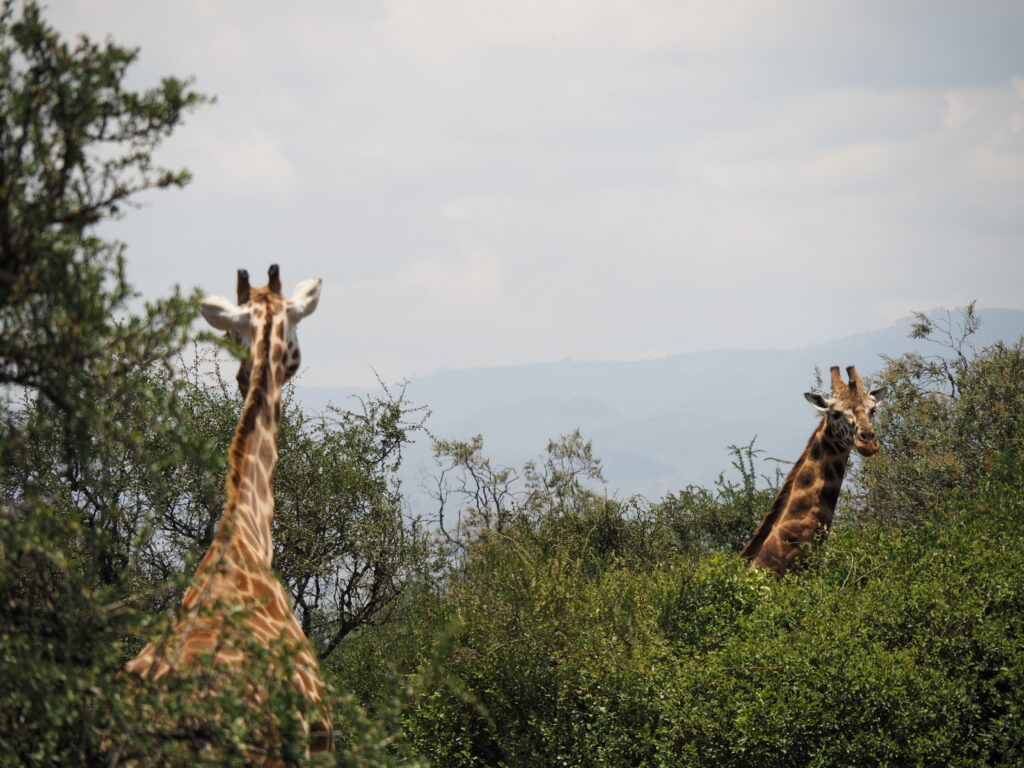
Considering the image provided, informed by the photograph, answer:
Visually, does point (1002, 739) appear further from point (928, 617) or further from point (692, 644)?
point (692, 644)

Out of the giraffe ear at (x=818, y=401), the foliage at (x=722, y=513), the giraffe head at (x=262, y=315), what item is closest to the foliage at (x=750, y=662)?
the giraffe ear at (x=818, y=401)

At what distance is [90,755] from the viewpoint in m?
4.51

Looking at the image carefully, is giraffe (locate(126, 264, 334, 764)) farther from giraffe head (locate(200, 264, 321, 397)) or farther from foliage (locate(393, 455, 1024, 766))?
foliage (locate(393, 455, 1024, 766))

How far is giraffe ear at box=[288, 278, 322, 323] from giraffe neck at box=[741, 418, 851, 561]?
7.48m

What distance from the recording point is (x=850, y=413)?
13.1 meters

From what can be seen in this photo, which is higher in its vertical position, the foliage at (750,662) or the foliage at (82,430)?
the foliage at (82,430)

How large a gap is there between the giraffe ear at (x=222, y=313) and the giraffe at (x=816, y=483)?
7.92 m

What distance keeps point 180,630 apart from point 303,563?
31.1 ft

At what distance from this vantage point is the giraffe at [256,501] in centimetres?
559

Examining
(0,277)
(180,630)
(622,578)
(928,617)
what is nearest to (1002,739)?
(928,617)

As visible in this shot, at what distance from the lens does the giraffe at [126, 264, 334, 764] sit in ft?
18.4

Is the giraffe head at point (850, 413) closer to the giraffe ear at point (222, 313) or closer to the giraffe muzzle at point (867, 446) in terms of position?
the giraffe muzzle at point (867, 446)

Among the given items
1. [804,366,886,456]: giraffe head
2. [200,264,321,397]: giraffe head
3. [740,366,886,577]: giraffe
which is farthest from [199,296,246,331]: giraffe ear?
[804,366,886,456]: giraffe head

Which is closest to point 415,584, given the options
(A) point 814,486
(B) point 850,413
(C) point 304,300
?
(A) point 814,486
